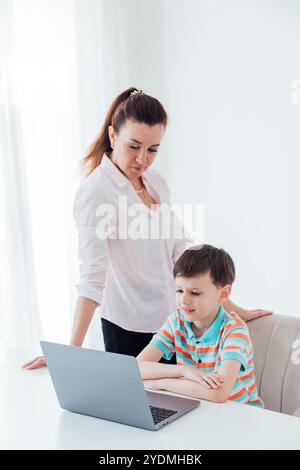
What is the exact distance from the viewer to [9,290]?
2.79 m

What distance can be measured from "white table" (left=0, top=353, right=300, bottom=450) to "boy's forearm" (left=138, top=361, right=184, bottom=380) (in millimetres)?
131

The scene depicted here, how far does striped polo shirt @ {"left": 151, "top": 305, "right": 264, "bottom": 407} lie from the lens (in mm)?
1556

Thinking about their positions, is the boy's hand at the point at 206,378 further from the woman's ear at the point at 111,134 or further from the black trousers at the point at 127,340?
the woman's ear at the point at 111,134

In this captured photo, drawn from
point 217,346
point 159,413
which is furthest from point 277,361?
point 159,413

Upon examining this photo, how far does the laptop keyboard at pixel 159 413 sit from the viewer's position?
1.31 meters

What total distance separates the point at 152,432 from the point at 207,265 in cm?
54

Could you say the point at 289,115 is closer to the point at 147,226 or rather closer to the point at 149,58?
the point at 149,58

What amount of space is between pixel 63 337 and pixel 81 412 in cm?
174

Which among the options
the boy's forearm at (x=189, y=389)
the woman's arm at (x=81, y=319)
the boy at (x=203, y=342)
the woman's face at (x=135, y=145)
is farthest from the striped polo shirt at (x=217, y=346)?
the woman's face at (x=135, y=145)

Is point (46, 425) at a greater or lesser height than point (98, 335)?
greater

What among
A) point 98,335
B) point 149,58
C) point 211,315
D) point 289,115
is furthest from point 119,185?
point 149,58

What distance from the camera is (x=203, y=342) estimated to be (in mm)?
1640

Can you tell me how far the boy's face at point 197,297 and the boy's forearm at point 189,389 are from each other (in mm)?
191

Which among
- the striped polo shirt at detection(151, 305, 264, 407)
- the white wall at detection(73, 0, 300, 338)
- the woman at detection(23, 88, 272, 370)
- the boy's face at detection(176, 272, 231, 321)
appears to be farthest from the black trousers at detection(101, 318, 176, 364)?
the white wall at detection(73, 0, 300, 338)
